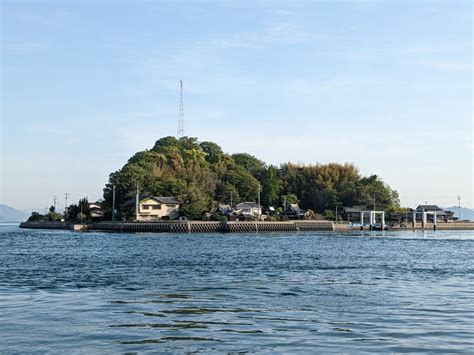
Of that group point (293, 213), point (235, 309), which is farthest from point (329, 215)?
point (235, 309)

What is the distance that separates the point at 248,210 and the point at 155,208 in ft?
47.2

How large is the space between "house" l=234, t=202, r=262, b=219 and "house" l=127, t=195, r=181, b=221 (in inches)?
344

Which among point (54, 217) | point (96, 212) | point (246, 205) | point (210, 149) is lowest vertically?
point (54, 217)

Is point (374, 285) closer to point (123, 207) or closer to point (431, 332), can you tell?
point (431, 332)

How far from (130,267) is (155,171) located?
65.3 metres

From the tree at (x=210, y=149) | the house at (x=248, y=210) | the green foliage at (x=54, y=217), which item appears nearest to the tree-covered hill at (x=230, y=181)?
Answer: the tree at (x=210, y=149)

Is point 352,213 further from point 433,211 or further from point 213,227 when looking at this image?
point 213,227

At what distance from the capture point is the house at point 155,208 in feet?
258

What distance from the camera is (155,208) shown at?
79.1 meters

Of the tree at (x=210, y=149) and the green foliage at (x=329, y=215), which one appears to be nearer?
the green foliage at (x=329, y=215)

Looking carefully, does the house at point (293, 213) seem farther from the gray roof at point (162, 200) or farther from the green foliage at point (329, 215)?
the gray roof at point (162, 200)

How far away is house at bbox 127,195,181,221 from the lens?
7850 centimetres

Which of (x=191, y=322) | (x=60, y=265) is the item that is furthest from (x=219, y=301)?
(x=60, y=265)

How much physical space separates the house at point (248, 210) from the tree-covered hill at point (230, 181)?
148 inches
